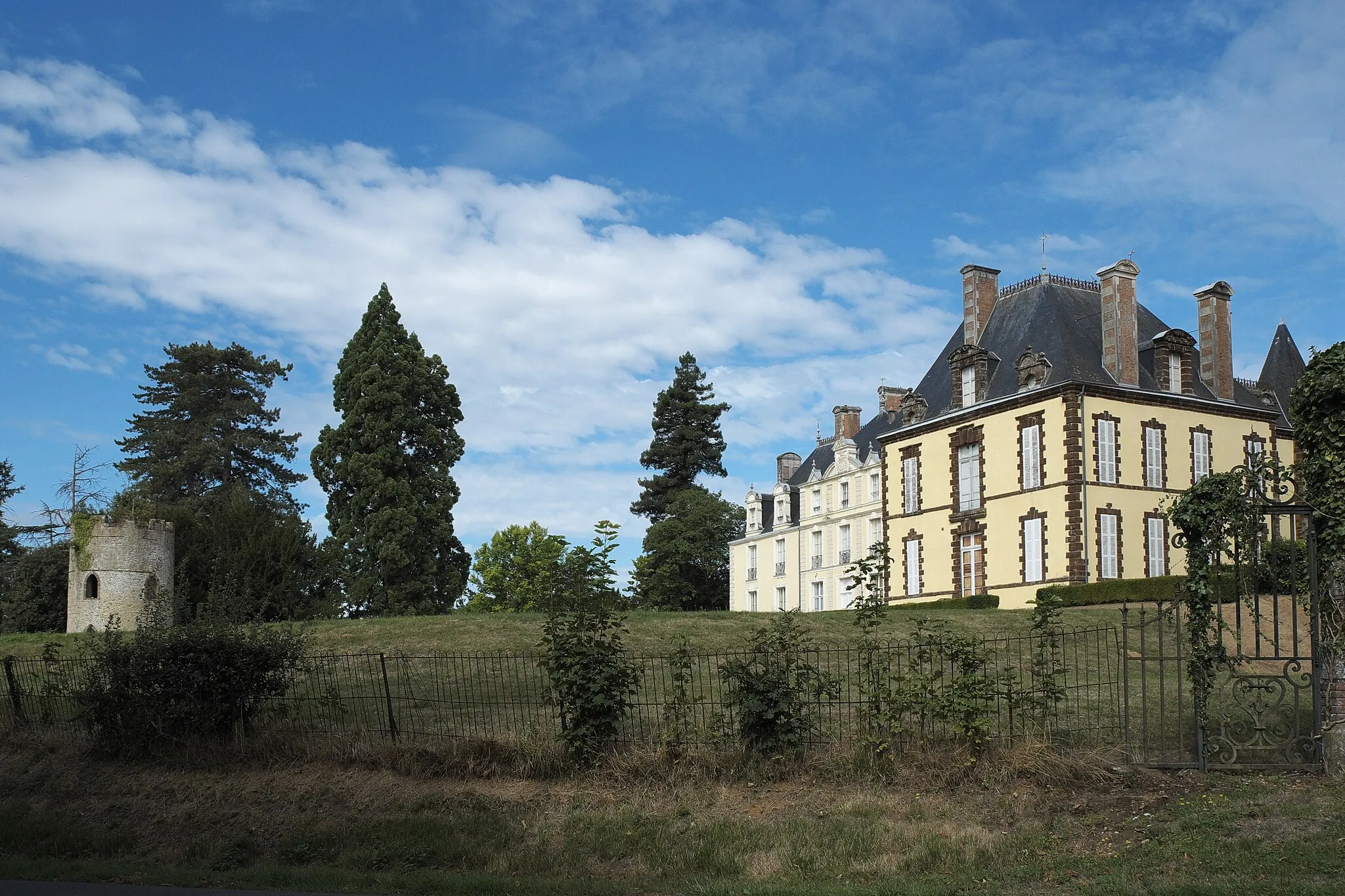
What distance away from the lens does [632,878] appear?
10117mm

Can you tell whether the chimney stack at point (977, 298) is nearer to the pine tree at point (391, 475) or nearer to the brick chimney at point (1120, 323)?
the brick chimney at point (1120, 323)

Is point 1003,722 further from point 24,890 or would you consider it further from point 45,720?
point 45,720

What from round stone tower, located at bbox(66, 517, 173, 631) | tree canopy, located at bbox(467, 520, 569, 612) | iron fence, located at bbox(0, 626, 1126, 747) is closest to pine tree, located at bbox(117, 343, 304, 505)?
tree canopy, located at bbox(467, 520, 569, 612)

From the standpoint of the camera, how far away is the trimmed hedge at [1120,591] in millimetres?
30156

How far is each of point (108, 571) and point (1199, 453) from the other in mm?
33015

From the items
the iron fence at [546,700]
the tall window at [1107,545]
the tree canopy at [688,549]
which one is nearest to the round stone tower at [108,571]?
the iron fence at [546,700]

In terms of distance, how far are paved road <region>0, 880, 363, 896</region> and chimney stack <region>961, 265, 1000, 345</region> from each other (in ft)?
118

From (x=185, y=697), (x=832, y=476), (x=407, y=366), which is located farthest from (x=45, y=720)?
(x=832, y=476)

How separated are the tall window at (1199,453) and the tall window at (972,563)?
708 cm

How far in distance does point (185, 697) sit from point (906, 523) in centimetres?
3148

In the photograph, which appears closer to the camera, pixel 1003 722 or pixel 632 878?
pixel 632 878

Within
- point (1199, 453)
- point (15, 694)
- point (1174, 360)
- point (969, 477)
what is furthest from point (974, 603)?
point (15, 694)

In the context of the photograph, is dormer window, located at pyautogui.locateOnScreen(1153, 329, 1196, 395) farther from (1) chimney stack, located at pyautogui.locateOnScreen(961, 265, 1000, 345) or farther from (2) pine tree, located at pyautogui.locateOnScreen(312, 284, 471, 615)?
(2) pine tree, located at pyautogui.locateOnScreen(312, 284, 471, 615)

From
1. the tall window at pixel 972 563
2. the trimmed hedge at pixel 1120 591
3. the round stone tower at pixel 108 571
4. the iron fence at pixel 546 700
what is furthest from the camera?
the tall window at pixel 972 563
